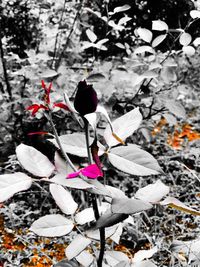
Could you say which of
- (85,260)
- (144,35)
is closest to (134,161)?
(85,260)

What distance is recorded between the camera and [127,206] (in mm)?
668

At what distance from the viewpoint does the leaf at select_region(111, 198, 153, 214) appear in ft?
2.16

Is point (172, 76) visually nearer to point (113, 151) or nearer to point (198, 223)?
point (198, 223)

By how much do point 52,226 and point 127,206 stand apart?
0.27 m

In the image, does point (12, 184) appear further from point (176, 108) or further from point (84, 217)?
point (176, 108)

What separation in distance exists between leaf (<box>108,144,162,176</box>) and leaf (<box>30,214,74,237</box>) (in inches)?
8.3

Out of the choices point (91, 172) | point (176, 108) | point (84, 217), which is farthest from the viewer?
point (176, 108)

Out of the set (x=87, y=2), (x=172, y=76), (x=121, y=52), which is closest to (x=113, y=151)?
(x=172, y=76)

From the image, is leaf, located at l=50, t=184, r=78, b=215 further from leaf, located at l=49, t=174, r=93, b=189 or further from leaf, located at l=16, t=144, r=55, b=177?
leaf, located at l=49, t=174, r=93, b=189

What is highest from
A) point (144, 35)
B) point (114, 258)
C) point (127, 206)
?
point (144, 35)

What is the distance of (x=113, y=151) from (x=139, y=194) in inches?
5.4

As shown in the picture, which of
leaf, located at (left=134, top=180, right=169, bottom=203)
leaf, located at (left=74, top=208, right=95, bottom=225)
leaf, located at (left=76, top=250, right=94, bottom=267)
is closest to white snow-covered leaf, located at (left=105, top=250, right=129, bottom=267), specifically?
leaf, located at (left=76, top=250, right=94, bottom=267)

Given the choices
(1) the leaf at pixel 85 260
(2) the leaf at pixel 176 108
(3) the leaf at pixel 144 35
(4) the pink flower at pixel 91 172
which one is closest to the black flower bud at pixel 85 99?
(4) the pink flower at pixel 91 172

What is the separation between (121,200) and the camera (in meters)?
0.68
